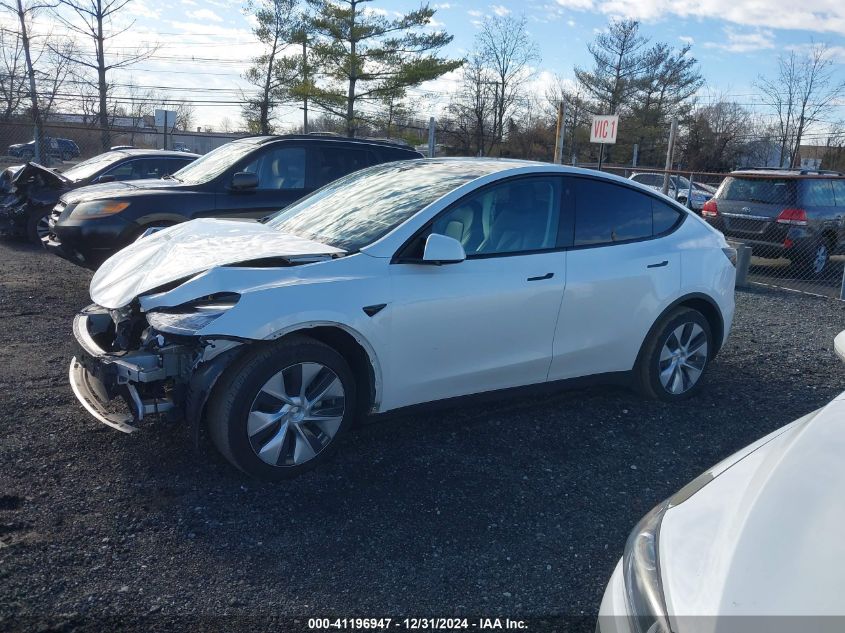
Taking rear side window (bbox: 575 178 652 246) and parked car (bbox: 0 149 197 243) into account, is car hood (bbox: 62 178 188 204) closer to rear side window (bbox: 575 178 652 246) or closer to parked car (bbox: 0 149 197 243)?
parked car (bbox: 0 149 197 243)

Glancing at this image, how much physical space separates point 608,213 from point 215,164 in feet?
17.1

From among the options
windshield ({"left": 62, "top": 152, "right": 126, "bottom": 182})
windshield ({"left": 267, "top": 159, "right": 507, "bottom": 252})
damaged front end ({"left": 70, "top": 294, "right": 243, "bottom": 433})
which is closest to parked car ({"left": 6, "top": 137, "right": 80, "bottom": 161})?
windshield ({"left": 62, "top": 152, "right": 126, "bottom": 182})

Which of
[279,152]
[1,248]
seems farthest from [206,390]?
[1,248]

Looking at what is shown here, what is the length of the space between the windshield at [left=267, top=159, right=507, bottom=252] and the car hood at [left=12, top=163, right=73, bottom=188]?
733 cm

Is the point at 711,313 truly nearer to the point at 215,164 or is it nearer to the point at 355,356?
Answer: the point at 355,356

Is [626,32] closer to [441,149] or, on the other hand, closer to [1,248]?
[441,149]

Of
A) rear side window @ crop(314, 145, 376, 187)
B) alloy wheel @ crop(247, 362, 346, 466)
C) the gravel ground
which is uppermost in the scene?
rear side window @ crop(314, 145, 376, 187)

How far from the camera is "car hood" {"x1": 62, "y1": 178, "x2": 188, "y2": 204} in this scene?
7719 mm

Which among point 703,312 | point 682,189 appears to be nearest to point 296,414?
point 703,312

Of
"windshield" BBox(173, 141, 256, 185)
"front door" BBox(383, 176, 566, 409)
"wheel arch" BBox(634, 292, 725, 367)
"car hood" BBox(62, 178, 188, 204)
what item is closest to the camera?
"front door" BBox(383, 176, 566, 409)

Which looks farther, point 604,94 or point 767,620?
point 604,94

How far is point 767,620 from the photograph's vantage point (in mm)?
1638

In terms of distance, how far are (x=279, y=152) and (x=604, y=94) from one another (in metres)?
35.6

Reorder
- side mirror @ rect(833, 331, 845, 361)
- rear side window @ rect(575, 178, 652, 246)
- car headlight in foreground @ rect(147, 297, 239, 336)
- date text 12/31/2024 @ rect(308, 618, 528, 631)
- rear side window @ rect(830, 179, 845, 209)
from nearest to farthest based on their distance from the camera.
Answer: date text 12/31/2024 @ rect(308, 618, 528, 631) → side mirror @ rect(833, 331, 845, 361) → car headlight in foreground @ rect(147, 297, 239, 336) → rear side window @ rect(575, 178, 652, 246) → rear side window @ rect(830, 179, 845, 209)
